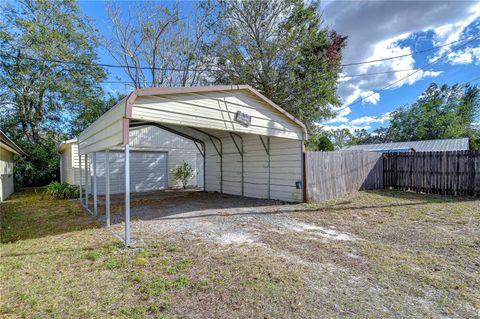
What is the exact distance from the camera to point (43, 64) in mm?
15883

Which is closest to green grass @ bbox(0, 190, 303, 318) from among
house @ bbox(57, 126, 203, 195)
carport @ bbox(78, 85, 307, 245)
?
carport @ bbox(78, 85, 307, 245)

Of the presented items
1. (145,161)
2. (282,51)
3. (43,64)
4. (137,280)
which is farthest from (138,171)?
(137,280)

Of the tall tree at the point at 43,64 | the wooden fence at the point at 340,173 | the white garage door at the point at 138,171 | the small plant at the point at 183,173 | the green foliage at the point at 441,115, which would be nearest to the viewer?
the wooden fence at the point at 340,173

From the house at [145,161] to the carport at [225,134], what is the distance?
2247 mm

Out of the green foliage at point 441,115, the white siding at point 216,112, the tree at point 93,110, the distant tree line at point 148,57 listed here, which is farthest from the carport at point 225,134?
the green foliage at point 441,115

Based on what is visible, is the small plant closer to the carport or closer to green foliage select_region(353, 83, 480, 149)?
the carport

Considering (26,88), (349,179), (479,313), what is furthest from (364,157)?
(26,88)

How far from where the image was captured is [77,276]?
10.1 ft

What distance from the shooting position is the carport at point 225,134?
187 inches

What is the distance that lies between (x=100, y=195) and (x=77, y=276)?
9347 millimetres

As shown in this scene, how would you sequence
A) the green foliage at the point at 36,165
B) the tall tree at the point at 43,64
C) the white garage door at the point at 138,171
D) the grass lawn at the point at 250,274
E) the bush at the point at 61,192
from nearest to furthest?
1. the grass lawn at the point at 250,274
2. the bush at the point at 61,192
3. the white garage door at the point at 138,171
4. the green foliage at the point at 36,165
5. the tall tree at the point at 43,64

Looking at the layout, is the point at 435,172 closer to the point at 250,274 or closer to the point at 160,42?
the point at 250,274

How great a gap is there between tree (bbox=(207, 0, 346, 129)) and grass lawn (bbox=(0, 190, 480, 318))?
8.46 metres

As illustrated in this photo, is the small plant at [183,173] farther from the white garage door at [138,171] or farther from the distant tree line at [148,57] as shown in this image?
the distant tree line at [148,57]
